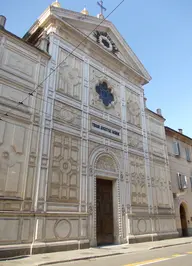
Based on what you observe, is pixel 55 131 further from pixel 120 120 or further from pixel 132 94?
pixel 132 94

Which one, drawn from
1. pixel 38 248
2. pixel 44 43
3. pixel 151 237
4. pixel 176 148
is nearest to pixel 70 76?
pixel 44 43

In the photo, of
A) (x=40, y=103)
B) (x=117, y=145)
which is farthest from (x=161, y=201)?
(x=40, y=103)

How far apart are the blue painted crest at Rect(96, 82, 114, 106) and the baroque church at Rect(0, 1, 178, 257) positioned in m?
0.09

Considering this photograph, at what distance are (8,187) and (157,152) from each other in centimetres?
1244

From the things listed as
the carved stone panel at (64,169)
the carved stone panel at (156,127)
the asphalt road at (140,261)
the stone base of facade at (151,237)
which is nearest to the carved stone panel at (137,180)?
the stone base of facade at (151,237)

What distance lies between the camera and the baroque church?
9055mm

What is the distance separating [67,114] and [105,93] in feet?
14.1

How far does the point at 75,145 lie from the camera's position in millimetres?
11594

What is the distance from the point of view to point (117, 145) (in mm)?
14109

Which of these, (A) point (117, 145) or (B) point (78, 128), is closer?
(B) point (78, 128)

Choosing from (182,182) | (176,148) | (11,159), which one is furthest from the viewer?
(176,148)

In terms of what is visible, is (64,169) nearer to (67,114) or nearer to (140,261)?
(67,114)

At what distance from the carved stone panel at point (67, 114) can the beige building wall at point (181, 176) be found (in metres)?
10.8

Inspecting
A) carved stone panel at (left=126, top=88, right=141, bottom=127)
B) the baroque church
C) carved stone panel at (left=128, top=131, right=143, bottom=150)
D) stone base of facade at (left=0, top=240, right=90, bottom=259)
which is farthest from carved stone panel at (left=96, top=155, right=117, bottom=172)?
stone base of facade at (left=0, top=240, right=90, bottom=259)
